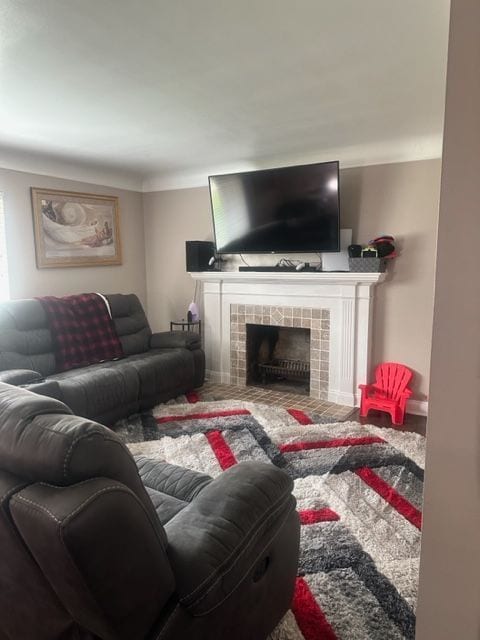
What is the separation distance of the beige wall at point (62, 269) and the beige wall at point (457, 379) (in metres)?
4.01

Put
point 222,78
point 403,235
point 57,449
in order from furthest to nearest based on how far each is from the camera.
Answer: point 403,235 < point 222,78 < point 57,449

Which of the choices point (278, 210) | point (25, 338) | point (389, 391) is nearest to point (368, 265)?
point (278, 210)

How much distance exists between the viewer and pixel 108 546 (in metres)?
0.90

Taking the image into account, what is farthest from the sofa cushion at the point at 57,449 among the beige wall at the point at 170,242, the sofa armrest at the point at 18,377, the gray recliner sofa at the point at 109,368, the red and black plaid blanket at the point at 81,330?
the beige wall at the point at 170,242

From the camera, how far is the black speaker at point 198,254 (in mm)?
4500

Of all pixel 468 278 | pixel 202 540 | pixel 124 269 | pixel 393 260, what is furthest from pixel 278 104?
pixel 124 269

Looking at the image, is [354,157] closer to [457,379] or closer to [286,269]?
[286,269]

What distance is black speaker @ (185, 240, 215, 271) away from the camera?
4500 mm

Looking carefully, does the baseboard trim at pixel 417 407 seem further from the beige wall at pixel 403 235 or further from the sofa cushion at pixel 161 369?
the sofa cushion at pixel 161 369

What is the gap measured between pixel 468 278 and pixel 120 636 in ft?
3.57

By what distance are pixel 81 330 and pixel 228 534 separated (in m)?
3.08

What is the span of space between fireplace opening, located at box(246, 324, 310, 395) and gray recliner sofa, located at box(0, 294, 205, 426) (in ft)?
2.24

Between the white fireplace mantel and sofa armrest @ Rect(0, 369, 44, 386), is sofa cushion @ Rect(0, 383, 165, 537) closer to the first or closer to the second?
sofa armrest @ Rect(0, 369, 44, 386)

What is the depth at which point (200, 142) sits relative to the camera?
A: 3475 millimetres
